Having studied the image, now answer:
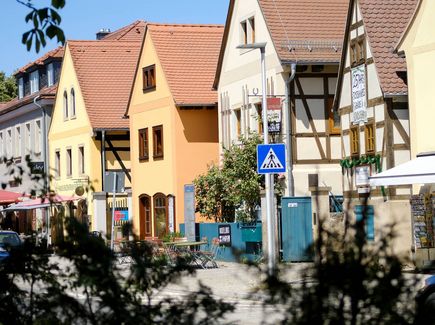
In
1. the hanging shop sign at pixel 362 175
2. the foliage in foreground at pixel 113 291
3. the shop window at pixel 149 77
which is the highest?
the shop window at pixel 149 77

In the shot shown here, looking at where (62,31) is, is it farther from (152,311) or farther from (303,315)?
(303,315)

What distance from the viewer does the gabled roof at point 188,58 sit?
41.0 m

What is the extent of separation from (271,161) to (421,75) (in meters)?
5.22

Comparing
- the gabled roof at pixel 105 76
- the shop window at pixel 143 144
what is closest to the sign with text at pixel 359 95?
the shop window at pixel 143 144

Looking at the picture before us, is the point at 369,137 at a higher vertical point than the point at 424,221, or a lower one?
higher

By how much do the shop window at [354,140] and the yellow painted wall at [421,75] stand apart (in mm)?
3437

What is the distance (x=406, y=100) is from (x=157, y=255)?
22.3m

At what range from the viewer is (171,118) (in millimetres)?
41125

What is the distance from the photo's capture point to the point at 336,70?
33.6 metres

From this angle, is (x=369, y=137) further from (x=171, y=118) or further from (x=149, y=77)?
(x=149, y=77)

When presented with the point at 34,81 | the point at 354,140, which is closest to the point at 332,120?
the point at 354,140

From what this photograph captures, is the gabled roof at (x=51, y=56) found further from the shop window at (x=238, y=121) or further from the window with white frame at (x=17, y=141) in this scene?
the shop window at (x=238, y=121)

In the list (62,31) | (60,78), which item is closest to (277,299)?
(62,31)

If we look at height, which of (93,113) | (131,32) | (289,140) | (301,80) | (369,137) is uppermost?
(131,32)
